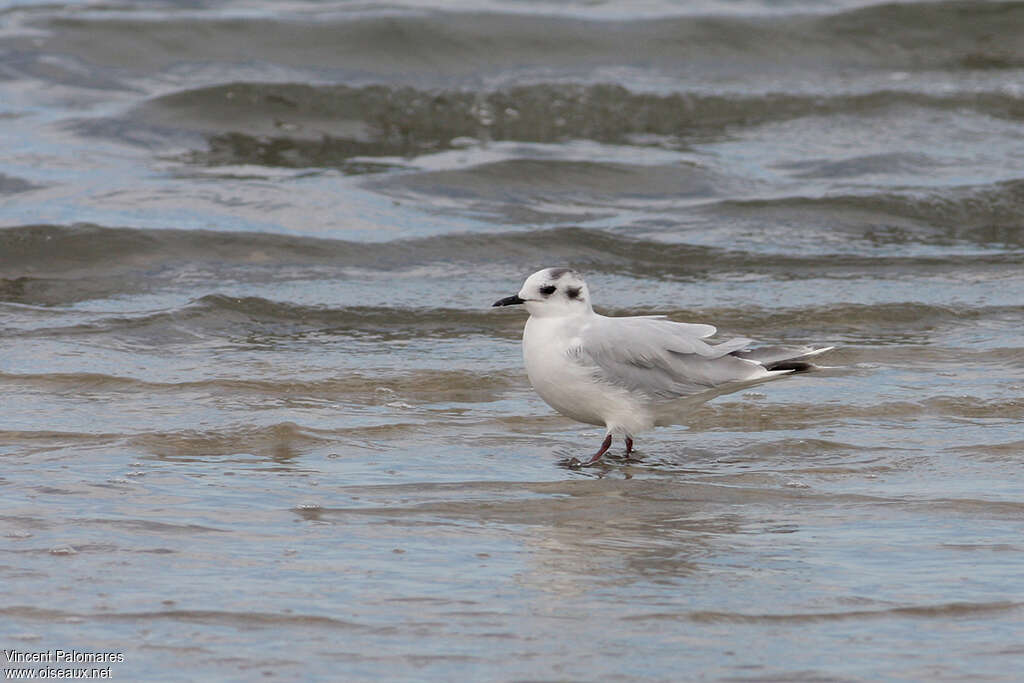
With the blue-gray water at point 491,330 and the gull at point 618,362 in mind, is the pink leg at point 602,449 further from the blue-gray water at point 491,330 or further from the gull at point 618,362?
the blue-gray water at point 491,330

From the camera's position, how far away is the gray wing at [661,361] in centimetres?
531

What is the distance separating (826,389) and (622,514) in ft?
6.92

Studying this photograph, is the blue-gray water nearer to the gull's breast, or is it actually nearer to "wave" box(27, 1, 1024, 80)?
"wave" box(27, 1, 1024, 80)

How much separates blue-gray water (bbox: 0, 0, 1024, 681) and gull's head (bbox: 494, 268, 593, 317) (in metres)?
0.53

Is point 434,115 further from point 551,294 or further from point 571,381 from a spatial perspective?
point 571,381

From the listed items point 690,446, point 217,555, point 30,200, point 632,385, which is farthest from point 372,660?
point 30,200

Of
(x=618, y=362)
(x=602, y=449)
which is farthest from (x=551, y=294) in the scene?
(x=602, y=449)

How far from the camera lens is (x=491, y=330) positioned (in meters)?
7.62

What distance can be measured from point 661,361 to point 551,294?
468 millimetres

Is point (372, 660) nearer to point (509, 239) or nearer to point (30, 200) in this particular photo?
point (509, 239)

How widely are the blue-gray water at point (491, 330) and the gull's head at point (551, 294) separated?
53 centimetres

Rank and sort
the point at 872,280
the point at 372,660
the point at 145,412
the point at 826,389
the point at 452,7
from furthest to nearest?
the point at 452,7
the point at 872,280
the point at 826,389
the point at 145,412
the point at 372,660

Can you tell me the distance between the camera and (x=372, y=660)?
128 inches

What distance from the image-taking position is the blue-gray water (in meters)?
3.54
